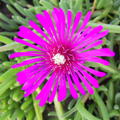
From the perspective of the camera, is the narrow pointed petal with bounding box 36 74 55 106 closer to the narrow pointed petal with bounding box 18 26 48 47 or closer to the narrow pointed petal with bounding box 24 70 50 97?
the narrow pointed petal with bounding box 24 70 50 97

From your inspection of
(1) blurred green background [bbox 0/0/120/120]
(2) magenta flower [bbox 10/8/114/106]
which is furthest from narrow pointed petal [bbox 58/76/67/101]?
(1) blurred green background [bbox 0/0/120/120]

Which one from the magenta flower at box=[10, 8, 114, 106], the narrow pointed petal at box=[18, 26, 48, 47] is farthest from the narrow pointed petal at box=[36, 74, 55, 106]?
the narrow pointed petal at box=[18, 26, 48, 47]

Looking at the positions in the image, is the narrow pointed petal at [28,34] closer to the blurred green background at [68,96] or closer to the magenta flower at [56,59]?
the magenta flower at [56,59]

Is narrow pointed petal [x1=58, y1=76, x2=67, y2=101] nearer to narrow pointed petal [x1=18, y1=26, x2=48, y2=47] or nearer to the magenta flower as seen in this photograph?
the magenta flower

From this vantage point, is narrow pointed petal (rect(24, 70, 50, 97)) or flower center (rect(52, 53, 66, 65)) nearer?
narrow pointed petal (rect(24, 70, 50, 97))

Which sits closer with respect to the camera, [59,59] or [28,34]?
[28,34]

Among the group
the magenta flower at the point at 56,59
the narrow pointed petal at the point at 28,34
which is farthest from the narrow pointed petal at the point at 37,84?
the narrow pointed petal at the point at 28,34

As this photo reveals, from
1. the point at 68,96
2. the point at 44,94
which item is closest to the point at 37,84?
the point at 44,94

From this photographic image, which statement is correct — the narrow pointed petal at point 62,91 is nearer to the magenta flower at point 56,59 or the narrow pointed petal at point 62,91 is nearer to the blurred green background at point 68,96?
the magenta flower at point 56,59

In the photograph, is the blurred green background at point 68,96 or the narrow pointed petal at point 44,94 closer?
the narrow pointed petal at point 44,94

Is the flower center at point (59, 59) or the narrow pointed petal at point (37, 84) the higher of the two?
the flower center at point (59, 59)

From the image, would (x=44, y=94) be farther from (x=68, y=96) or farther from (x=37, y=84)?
(x=68, y=96)

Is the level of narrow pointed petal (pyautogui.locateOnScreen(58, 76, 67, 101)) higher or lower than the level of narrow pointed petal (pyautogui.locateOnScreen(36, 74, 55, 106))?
lower
